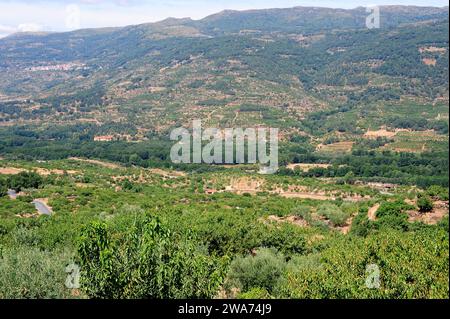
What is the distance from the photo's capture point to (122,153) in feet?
279

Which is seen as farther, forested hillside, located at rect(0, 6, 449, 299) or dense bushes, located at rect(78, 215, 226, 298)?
forested hillside, located at rect(0, 6, 449, 299)

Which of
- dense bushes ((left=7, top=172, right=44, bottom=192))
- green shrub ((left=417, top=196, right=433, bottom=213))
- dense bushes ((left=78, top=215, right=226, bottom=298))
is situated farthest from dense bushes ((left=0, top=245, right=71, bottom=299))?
dense bushes ((left=7, top=172, right=44, bottom=192))

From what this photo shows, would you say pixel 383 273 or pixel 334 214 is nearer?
pixel 383 273

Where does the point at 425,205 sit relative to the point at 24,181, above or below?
above

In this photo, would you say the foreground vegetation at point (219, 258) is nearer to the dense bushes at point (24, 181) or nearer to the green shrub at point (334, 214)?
the green shrub at point (334, 214)

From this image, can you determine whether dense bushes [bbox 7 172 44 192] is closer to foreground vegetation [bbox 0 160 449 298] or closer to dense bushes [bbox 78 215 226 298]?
foreground vegetation [bbox 0 160 449 298]

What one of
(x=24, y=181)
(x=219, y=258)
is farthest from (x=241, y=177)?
(x=219, y=258)

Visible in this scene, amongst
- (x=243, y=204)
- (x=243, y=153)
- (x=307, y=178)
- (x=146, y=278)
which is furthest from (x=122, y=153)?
(x=146, y=278)

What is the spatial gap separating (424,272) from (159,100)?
4908 inches

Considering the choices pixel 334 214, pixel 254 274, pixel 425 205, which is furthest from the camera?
pixel 334 214

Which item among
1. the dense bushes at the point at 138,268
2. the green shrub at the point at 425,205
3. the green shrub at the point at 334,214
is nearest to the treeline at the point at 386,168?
the green shrub at the point at 425,205

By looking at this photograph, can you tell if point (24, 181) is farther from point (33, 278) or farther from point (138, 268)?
point (138, 268)

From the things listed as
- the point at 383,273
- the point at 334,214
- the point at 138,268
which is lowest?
Answer: the point at 334,214

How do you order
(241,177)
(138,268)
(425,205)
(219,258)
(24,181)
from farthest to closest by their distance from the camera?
1. (241,177)
2. (24,181)
3. (425,205)
4. (219,258)
5. (138,268)
